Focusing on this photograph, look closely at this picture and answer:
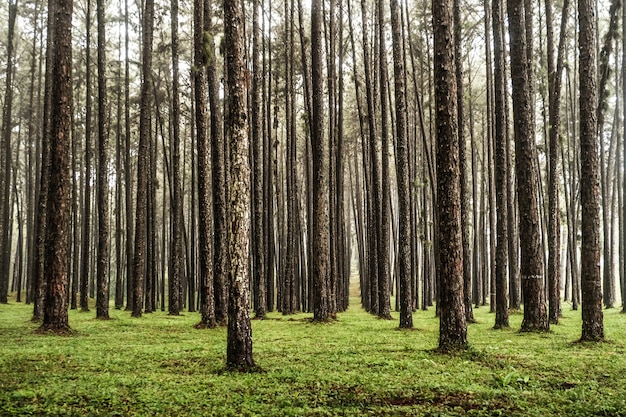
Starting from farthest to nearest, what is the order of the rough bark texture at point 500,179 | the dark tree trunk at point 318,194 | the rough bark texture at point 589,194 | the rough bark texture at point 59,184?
the dark tree trunk at point 318,194
the rough bark texture at point 500,179
the rough bark texture at point 59,184
the rough bark texture at point 589,194

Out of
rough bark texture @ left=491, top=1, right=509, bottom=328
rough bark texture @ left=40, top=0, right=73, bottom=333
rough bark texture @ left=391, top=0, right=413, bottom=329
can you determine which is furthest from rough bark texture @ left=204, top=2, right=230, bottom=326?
rough bark texture @ left=491, top=1, right=509, bottom=328

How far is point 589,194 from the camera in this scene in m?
9.64

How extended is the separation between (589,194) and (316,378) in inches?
268

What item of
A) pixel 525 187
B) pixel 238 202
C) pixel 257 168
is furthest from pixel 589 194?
pixel 257 168

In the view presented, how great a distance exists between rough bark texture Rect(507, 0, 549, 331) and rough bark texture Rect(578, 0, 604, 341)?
138 cm

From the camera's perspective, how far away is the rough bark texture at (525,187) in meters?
11.0

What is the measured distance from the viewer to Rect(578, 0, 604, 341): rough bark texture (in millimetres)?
9508

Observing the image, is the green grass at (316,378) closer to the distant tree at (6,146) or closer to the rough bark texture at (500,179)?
the rough bark texture at (500,179)

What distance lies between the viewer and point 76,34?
22891 millimetres

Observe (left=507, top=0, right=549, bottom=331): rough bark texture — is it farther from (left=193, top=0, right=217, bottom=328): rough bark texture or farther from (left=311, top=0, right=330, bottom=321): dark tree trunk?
(left=193, top=0, right=217, bottom=328): rough bark texture

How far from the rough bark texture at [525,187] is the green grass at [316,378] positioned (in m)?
1.09

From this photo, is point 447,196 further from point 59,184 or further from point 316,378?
point 59,184

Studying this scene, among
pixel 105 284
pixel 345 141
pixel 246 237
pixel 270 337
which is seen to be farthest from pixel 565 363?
pixel 345 141

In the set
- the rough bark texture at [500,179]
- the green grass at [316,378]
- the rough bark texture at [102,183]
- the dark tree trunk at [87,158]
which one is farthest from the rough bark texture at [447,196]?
the dark tree trunk at [87,158]
